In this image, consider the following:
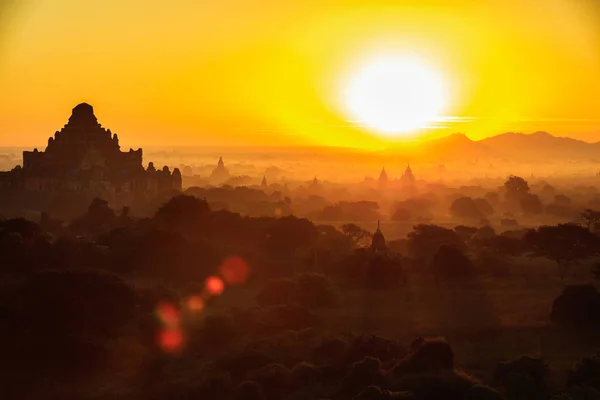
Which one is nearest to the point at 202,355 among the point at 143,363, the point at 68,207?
the point at 143,363

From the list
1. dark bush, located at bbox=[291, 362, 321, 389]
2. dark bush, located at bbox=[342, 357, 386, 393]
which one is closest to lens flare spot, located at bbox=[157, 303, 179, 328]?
dark bush, located at bbox=[291, 362, 321, 389]

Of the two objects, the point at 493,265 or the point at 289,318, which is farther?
the point at 493,265

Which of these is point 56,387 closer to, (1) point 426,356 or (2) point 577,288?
(1) point 426,356

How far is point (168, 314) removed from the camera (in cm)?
4400

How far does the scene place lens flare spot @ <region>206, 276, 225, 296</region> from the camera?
52.7m

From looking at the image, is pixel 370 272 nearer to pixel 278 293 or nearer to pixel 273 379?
pixel 278 293

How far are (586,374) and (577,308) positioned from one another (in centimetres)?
1088

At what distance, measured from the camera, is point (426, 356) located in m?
32.3

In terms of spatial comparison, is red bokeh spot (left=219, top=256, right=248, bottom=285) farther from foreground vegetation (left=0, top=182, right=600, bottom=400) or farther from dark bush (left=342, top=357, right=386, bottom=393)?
dark bush (left=342, top=357, right=386, bottom=393)

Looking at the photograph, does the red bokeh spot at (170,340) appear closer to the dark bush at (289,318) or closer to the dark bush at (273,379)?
the dark bush at (289,318)

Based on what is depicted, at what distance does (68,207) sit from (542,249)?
61.7m

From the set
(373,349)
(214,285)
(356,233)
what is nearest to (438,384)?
(373,349)

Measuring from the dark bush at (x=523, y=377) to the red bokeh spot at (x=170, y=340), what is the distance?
48.8ft

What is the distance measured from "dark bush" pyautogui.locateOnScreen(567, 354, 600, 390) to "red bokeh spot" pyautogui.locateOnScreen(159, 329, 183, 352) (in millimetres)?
17599
